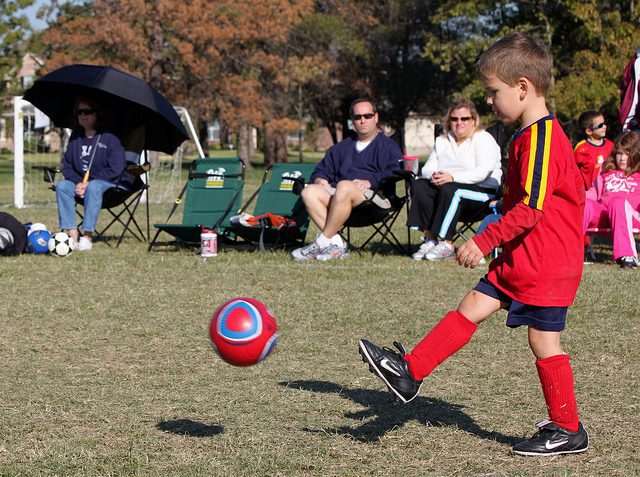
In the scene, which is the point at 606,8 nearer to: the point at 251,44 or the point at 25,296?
the point at 251,44

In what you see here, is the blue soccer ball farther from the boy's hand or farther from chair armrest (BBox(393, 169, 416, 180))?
the boy's hand

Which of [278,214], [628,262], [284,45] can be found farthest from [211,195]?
[284,45]

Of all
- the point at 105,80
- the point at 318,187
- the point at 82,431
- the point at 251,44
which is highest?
the point at 251,44

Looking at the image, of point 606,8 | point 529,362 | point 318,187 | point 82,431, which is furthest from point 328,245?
point 606,8

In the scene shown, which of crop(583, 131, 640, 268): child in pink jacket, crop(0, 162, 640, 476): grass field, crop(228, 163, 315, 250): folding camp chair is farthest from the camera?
crop(228, 163, 315, 250): folding camp chair

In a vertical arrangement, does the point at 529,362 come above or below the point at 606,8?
below

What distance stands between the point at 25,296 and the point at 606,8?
2561 centimetres

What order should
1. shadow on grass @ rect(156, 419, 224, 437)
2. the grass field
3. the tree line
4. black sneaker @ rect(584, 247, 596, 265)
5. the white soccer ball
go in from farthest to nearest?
1. the tree line
2. the white soccer ball
3. black sneaker @ rect(584, 247, 596, 265)
4. shadow on grass @ rect(156, 419, 224, 437)
5. the grass field

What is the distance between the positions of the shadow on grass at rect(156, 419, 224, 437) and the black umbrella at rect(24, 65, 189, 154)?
6.75 metres

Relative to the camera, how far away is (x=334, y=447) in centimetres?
406

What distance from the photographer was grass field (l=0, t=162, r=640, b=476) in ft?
12.9

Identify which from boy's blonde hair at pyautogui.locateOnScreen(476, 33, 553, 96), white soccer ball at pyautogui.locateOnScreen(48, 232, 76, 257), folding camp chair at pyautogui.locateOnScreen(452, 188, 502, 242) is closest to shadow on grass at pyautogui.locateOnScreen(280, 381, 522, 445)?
boy's blonde hair at pyautogui.locateOnScreen(476, 33, 553, 96)

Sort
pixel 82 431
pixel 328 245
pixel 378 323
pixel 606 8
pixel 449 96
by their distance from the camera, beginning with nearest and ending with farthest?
pixel 82 431 < pixel 378 323 < pixel 328 245 < pixel 606 8 < pixel 449 96

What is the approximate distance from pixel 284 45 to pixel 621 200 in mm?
29620
